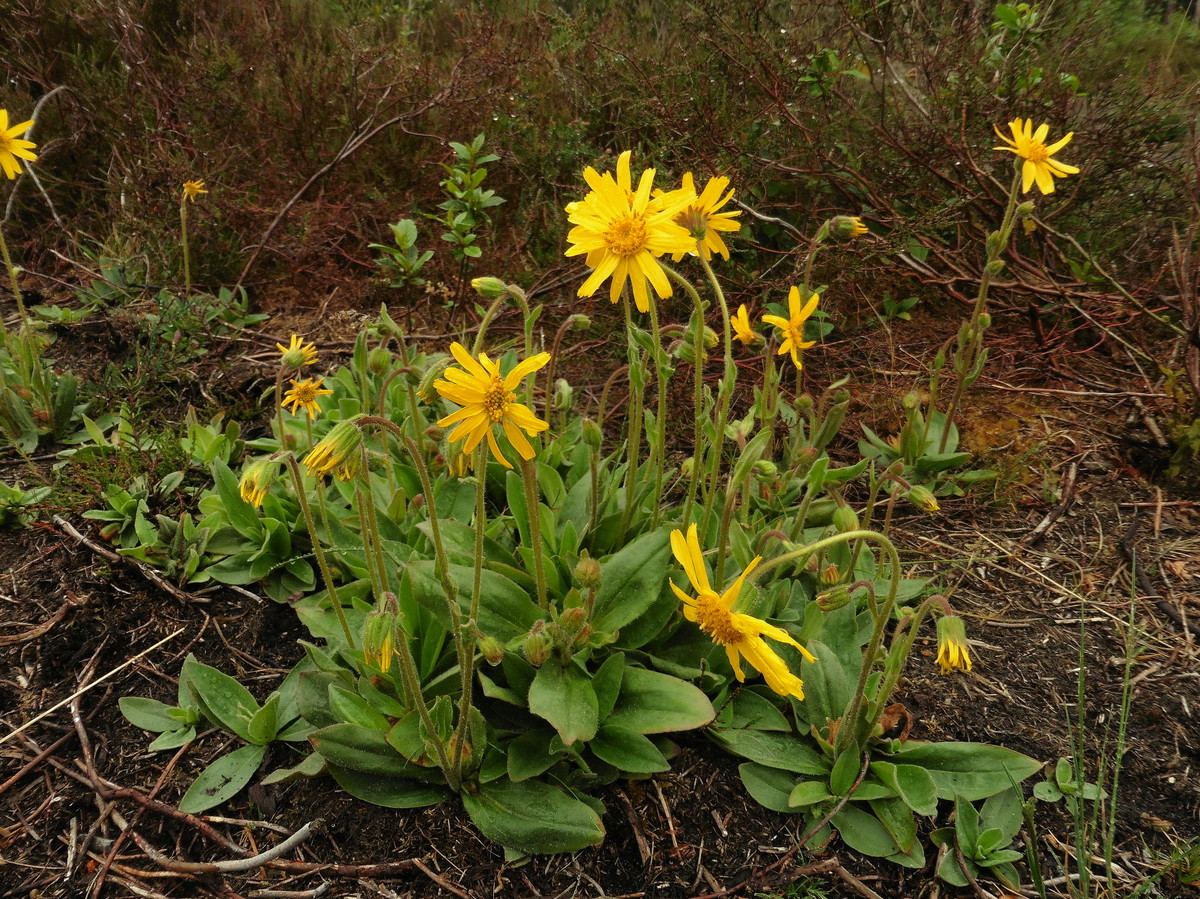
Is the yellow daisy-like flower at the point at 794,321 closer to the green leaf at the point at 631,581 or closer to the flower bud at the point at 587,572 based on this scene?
the green leaf at the point at 631,581

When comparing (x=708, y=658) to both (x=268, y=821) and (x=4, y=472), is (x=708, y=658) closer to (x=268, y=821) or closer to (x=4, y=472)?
(x=268, y=821)

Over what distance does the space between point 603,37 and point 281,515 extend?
372cm

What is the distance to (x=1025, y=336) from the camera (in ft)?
11.4

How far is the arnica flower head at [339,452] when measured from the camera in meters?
1.40

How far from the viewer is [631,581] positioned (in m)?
1.86

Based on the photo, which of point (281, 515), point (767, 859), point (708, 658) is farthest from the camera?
point (281, 515)

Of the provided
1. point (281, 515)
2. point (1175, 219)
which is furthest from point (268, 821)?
point (1175, 219)

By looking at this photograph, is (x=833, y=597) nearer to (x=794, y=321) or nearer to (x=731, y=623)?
(x=731, y=623)

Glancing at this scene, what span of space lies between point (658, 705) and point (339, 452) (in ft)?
2.90

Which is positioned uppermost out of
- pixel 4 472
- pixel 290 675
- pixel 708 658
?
pixel 708 658

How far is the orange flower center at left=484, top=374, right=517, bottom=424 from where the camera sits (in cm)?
141

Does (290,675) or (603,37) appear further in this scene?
(603,37)

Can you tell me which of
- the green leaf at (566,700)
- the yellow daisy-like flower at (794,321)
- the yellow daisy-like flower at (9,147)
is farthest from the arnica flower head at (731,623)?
the yellow daisy-like flower at (9,147)

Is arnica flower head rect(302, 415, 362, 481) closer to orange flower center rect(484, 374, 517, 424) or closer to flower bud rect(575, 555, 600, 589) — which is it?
orange flower center rect(484, 374, 517, 424)
